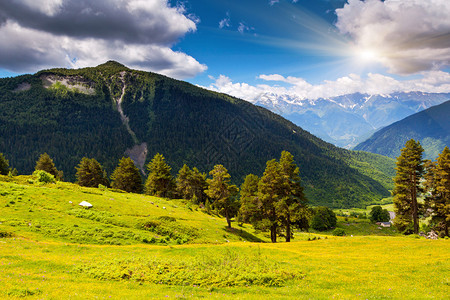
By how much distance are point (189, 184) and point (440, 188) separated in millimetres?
77646

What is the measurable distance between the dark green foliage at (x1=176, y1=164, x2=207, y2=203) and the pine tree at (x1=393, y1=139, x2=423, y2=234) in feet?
217

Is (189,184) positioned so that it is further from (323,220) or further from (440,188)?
(323,220)

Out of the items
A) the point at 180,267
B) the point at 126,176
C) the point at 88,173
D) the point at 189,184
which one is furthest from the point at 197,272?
the point at 88,173

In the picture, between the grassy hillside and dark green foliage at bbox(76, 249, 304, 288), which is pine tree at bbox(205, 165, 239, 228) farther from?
dark green foliage at bbox(76, 249, 304, 288)

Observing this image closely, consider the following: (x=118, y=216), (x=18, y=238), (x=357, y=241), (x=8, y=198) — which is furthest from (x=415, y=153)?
(x=8, y=198)

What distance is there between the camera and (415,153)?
4631 centimetres

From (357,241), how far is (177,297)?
34.3m

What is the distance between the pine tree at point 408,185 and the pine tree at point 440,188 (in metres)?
1.89

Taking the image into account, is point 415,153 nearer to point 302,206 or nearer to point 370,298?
point 302,206

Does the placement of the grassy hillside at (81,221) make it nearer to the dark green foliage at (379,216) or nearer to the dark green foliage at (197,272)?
the dark green foliage at (197,272)

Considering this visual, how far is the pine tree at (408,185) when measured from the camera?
46.6 metres

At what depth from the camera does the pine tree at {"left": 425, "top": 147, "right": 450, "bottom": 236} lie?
42.5 metres

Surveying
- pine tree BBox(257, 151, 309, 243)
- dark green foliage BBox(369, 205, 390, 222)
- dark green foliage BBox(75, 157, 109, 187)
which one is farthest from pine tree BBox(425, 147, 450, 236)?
dark green foliage BBox(369, 205, 390, 222)

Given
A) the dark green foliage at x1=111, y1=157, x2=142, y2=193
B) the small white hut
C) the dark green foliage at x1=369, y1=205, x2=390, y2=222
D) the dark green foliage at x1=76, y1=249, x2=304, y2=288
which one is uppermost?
the dark green foliage at x1=111, y1=157, x2=142, y2=193
